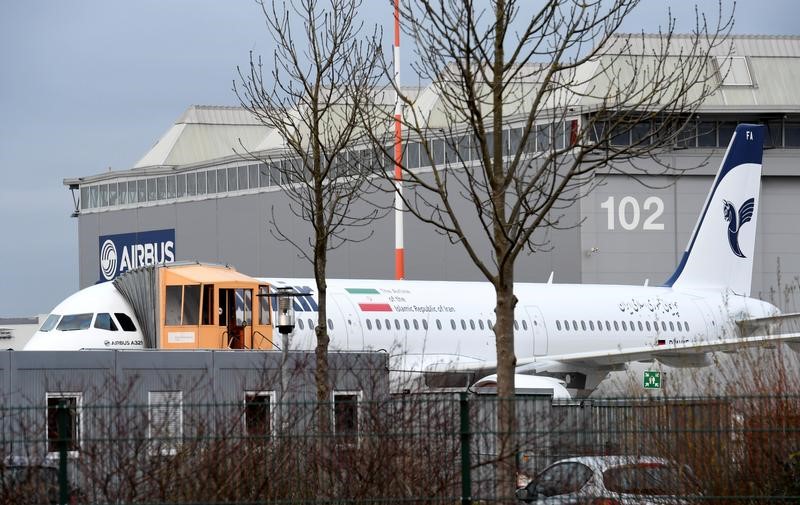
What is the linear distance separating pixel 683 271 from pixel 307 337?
48.9 feet

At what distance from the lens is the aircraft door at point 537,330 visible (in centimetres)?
3172

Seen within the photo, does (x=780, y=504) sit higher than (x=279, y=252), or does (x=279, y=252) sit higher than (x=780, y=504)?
(x=279, y=252)

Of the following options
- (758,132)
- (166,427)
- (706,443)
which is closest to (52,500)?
(166,427)

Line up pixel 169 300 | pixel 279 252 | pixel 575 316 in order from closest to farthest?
pixel 169 300 < pixel 575 316 < pixel 279 252

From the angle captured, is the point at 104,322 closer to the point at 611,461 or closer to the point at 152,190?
the point at 611,461

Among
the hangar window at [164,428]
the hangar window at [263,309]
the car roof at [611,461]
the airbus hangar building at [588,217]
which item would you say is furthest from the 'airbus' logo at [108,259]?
the car roof at [611,461]

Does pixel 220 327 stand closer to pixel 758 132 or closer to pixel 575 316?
pixel 575 316

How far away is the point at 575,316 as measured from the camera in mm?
32844

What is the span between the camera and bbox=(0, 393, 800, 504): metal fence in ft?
38.4

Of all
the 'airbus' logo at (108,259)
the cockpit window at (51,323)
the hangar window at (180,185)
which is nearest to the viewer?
the cockpit window at (51,323)

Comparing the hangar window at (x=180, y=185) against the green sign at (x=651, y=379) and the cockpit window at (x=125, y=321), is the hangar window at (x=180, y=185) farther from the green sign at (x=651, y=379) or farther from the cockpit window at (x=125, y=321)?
the green sign at (x=651, y=379)

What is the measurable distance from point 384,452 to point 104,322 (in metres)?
15.2

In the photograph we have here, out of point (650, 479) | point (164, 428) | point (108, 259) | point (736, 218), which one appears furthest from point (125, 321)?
point (108, 259)

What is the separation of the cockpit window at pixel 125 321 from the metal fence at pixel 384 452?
14.3m
